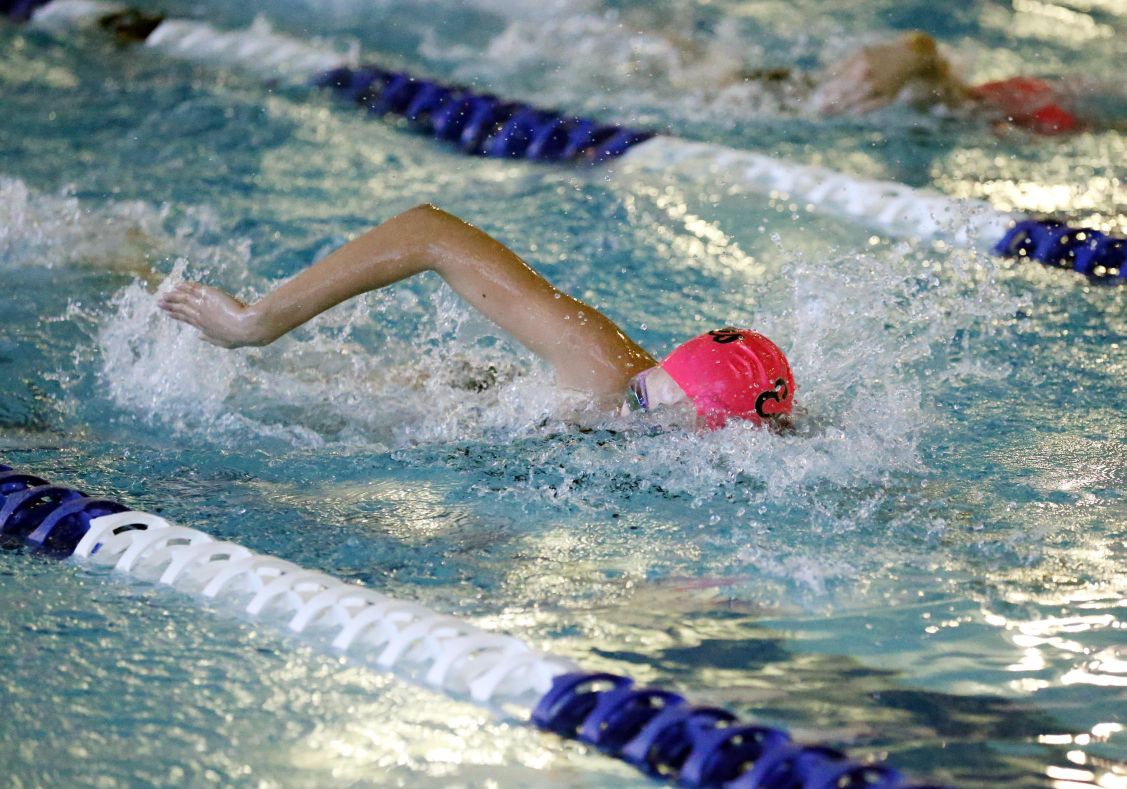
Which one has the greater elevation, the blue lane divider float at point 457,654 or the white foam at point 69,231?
the white foam at point 69,231

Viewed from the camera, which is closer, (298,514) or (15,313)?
(298,514)

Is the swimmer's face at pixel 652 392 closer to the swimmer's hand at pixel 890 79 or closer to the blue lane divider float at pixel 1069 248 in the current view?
the blue lane divider float at pixel 1069 248

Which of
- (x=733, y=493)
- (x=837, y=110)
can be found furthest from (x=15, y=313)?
(x=837, y=110)

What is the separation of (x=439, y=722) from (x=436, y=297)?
1908 mm

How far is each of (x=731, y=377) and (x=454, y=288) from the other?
667 millimetres

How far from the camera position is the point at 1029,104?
228 inches

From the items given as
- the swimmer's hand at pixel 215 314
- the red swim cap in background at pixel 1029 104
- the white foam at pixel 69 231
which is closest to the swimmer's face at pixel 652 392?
the swimmer's hand at pixel 215 314

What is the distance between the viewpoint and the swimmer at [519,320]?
2.91 m

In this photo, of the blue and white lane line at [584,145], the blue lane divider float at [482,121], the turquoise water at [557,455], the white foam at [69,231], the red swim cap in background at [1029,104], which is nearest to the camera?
the turquoise water at [557,455]

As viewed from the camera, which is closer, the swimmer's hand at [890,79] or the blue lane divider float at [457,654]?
the blue lane divider float at [457,654]

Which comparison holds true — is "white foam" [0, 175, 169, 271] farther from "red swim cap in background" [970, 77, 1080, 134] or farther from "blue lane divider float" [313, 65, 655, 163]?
"red swim cap in background" [970, 77, 1080, 134]

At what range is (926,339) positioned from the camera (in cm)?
377

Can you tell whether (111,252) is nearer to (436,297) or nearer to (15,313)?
(15,313)

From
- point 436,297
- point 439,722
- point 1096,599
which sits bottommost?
point 439,722
